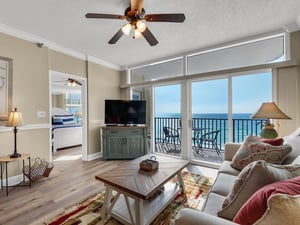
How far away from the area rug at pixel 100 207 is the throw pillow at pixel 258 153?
709mm

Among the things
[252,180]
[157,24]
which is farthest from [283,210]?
[157,24]

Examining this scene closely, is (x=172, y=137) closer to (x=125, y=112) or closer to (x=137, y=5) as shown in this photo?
(x=125, y=112)

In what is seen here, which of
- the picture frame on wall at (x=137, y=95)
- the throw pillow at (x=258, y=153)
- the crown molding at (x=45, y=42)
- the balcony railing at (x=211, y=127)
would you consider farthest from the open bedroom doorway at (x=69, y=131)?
the throw pillow at (x=258, y=153)

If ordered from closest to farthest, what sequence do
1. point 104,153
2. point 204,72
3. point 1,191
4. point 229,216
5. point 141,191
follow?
1. point 229,216
2. point 141,191
3. point 1,191
4. point 204,72
5. point 104,153

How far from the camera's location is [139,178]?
1761 mm

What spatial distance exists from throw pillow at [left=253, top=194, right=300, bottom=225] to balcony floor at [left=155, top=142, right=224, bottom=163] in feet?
11.1

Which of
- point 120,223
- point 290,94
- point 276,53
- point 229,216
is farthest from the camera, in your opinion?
point 276,53

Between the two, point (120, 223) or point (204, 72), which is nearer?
point (120, 223)

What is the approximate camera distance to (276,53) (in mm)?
2992

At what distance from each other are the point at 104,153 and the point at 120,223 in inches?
95.6

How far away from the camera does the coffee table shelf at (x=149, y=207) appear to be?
1735 mm

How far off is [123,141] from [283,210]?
3.66m

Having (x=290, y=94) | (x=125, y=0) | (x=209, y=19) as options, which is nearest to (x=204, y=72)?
(x=209, y=19)

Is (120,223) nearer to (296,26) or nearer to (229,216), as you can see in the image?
(229,216)
